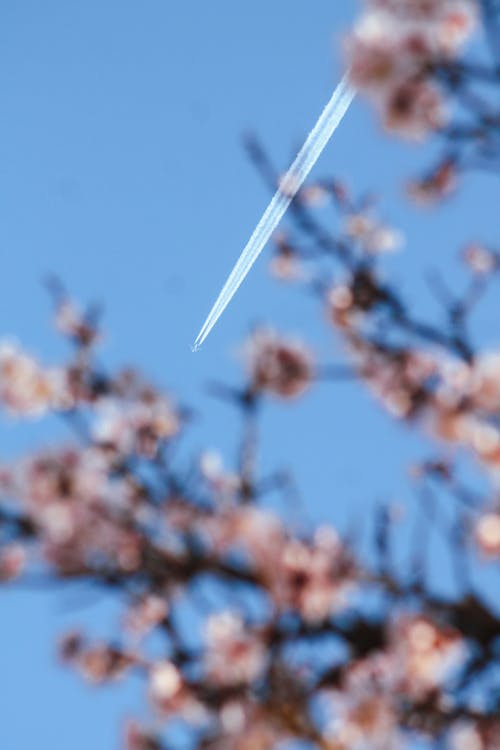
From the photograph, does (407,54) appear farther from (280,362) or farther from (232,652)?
(232,652)

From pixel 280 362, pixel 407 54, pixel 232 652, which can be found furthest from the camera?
pixel 280 362

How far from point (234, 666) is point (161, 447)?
1.38 meters

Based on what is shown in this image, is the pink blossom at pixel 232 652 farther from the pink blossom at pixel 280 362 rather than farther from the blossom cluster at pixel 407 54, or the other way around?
the blossom cluster at pixel 407 54

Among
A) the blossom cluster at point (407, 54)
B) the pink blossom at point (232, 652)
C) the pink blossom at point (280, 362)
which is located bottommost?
the pink blossom at point (232, 652)

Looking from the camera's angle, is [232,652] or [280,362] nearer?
[232,652]

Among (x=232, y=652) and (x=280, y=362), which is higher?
(x=280, y=362)

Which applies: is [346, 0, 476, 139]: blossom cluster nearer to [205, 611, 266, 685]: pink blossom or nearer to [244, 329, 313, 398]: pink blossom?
[244, 329, 313, 398]: pink blossom

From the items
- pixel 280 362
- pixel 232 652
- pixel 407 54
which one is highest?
pixel 407 54

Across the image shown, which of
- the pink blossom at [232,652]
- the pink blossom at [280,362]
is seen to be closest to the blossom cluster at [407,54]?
the pink blossom at [280,362]

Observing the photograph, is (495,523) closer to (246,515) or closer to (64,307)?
(246,515)

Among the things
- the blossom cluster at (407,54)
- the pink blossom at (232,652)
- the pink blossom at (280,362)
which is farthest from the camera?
the pink blossom at (280,362)

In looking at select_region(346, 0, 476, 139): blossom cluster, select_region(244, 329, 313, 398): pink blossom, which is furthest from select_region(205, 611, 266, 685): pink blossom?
select_region(346, 0, 476, 139): blossom cluster

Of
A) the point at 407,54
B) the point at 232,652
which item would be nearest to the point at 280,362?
the point at 232,652

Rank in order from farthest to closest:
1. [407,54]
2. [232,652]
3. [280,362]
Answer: [280,362], [407,54], [232,652]
